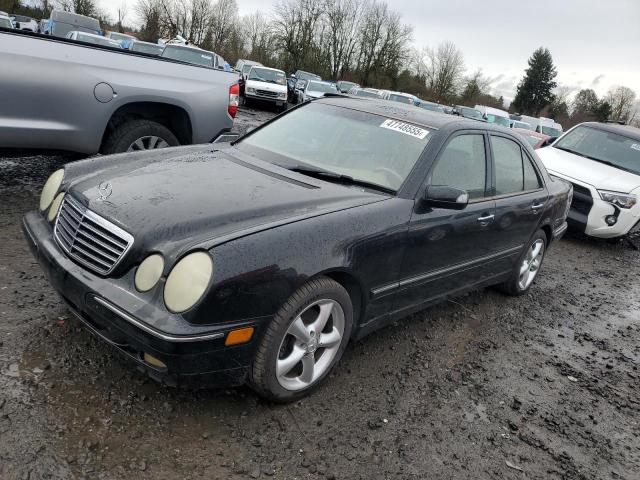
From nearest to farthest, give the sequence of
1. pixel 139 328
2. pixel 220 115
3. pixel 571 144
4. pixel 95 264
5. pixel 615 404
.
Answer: pixel 139 328
pixel 95 264
pixel 615 404
pixel 220 115
pixel 571 144

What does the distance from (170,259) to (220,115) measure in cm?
380

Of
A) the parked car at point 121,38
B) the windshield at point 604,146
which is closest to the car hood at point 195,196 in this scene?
the windshield at point 604,146

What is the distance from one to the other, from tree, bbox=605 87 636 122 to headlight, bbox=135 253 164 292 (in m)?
79.1

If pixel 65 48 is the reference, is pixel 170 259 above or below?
below

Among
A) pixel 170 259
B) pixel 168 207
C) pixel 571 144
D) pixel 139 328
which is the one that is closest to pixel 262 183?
pixel 168 207

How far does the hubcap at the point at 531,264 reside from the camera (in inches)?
192

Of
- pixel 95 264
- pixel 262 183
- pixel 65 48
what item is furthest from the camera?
pixel 65 48

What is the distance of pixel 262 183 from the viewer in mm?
2977

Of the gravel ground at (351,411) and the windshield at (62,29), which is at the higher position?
the windshield at (62,29)

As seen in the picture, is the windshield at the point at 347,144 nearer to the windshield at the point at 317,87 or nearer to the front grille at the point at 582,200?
the front grille at the point at 582,200

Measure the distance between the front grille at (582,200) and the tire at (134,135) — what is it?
225 inches

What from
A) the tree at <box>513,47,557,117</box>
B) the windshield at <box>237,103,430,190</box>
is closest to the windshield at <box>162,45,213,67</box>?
the windshield at <box>237,103,430,190</box>

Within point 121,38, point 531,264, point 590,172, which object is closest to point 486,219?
point 531,264

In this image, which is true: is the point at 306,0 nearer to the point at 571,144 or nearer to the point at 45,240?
the point at 571,144
